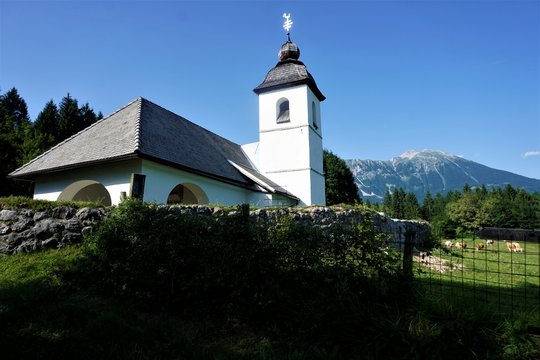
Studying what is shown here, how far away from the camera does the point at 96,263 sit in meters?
5.60

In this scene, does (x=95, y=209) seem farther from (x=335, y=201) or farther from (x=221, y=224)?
(x=335, y=201)

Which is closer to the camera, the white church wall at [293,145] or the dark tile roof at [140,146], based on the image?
the dark tile roof at [140,146]

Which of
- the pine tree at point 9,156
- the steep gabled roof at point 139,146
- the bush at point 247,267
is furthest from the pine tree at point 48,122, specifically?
the bush at point 247,267

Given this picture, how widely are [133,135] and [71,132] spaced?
2681cm

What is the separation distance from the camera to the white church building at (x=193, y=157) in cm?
1136

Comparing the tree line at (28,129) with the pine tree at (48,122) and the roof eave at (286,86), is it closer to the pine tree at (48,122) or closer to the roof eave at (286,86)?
the pine tree at (48,122)

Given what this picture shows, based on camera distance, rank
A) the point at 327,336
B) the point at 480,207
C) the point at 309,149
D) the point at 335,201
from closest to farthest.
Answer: the point at 327,336 < the point at 309,149 < the point at 335,201 < the point at 480,207

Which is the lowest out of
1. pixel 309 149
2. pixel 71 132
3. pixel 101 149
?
pixel 101 149

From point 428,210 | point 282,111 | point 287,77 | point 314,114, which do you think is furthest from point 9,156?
point 428,210

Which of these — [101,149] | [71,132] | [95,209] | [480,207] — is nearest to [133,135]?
[101,149]

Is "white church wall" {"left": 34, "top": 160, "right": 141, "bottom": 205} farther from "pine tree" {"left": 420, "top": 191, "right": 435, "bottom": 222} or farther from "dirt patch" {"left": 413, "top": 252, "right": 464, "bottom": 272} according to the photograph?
"pine tree" {"left": 420, "top": 191, "right": 435, "bottom": 222}

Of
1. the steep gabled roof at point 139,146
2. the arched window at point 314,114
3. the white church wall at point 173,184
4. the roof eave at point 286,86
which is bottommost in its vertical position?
the white church wall at point 173,184

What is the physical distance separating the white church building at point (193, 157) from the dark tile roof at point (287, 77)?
0.07 meters

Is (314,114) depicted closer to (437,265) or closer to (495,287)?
(437,265)
